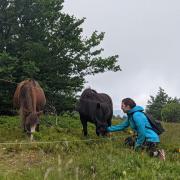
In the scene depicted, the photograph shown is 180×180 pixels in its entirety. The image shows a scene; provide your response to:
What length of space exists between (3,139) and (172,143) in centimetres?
451

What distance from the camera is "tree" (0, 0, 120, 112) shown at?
2628 centimetres

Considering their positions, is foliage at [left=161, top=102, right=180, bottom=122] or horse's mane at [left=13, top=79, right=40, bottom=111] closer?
horse's mane at [left=13, top=79, right=40, bottom=111]

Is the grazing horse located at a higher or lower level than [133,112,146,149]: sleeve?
higher

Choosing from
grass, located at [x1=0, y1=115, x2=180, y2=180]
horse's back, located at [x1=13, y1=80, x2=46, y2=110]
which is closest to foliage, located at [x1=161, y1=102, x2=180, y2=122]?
horse's back, located at [x1=13, y1=80, x2=46, y2=110]

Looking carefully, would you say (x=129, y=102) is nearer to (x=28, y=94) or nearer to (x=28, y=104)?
(x=28, y=104)

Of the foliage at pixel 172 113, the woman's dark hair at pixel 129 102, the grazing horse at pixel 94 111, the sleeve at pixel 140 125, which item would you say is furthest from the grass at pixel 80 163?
the foliage at pixel 172 113

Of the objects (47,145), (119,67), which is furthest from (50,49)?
(47,145)

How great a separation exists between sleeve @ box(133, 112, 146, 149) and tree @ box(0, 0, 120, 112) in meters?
15.3

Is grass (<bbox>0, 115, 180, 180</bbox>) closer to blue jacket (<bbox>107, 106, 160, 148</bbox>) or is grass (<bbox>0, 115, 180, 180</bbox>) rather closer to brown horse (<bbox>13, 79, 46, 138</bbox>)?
blue jacket (<bbox>107, 106, 160, 148</bbox>)

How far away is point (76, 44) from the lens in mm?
27531

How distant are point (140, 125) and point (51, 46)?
17.6 metres

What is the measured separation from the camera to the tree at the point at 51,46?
26281 mm

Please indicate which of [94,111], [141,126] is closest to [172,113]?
[94,111]

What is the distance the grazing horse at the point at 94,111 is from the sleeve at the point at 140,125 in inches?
150
